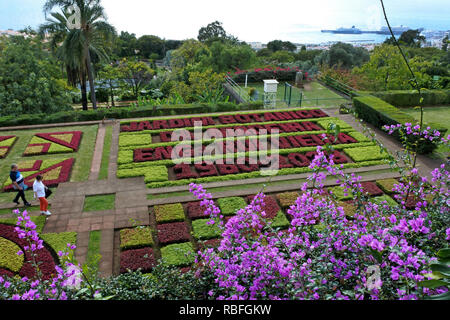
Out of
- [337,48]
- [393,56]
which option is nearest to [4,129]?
[393,56]

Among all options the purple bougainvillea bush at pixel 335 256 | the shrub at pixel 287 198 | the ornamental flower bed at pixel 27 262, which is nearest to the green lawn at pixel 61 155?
the ornamental flower bed at pixel 27 262

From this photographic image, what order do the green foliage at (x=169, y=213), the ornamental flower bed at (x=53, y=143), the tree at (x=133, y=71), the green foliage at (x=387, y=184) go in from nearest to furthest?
1. the green foliage at (x=169, y=213)
2. the green foliage at (x=387, y=184)
3. the ornamental flower bed at (x=53, y=143)
4. the tree at (x=133, y=71)

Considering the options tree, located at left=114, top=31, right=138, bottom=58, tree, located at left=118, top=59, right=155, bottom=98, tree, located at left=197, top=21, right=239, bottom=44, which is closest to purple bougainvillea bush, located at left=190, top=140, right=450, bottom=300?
tree, located at left=118, top=59, right=155, bottom=98

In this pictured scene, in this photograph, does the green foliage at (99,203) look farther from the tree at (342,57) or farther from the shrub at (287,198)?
the tree at (342,57)

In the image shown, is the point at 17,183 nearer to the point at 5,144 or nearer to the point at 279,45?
the point at 5,144

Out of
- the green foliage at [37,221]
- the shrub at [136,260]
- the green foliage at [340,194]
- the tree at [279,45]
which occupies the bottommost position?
the shrub at [136,260]

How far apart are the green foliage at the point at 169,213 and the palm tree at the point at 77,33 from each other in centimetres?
1406

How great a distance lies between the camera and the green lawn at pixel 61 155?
12617 millimetres

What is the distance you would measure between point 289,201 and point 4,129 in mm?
13688

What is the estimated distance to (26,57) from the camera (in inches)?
808

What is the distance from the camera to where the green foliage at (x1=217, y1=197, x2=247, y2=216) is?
35.1 feet

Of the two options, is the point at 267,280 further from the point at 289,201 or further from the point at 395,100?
the point at 395,100
